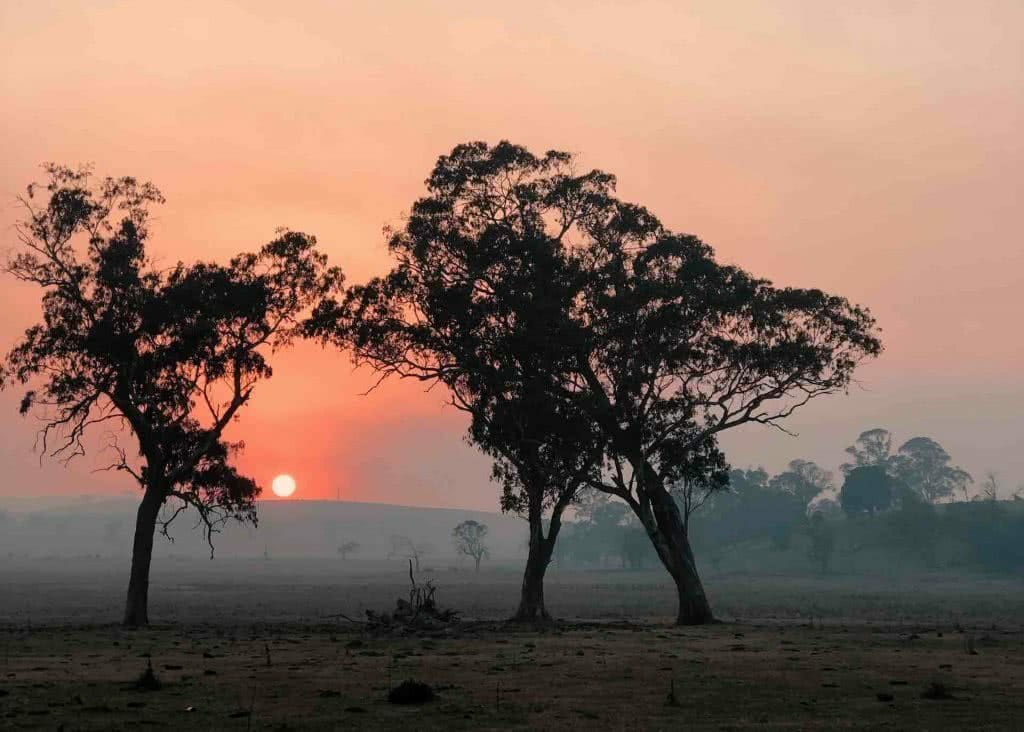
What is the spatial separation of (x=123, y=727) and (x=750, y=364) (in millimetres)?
42112

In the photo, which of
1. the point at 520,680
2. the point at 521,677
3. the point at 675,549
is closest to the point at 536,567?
the point at 675,549

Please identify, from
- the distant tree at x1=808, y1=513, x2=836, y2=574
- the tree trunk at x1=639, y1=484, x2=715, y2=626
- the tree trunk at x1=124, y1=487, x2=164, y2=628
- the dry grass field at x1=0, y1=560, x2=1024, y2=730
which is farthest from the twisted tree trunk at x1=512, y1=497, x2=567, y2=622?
the distant tree at x1=808, y1=513, x2=836, y2=574

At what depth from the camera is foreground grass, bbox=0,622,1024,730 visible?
73.5ft

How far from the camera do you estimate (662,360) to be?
189ft

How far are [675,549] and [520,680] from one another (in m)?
28.8

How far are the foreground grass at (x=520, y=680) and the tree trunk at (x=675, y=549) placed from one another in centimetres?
811

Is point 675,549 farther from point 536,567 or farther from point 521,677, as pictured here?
point 521,677

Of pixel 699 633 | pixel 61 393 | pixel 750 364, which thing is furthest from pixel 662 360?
pixel 61 393

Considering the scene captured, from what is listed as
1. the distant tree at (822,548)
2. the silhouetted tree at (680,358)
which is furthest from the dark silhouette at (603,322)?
the distant tree at (822,548)

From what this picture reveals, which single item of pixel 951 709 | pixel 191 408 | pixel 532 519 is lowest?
pixel 951 709

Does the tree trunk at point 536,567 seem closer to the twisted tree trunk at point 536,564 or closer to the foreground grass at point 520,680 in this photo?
the twisted tree trunk at point 536,564

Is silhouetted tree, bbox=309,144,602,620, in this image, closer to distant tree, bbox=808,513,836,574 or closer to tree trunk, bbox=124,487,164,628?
tree trunk, bbox=124,487,164,628

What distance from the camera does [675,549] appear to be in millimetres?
57219

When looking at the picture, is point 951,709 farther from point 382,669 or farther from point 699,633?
point 699,633
